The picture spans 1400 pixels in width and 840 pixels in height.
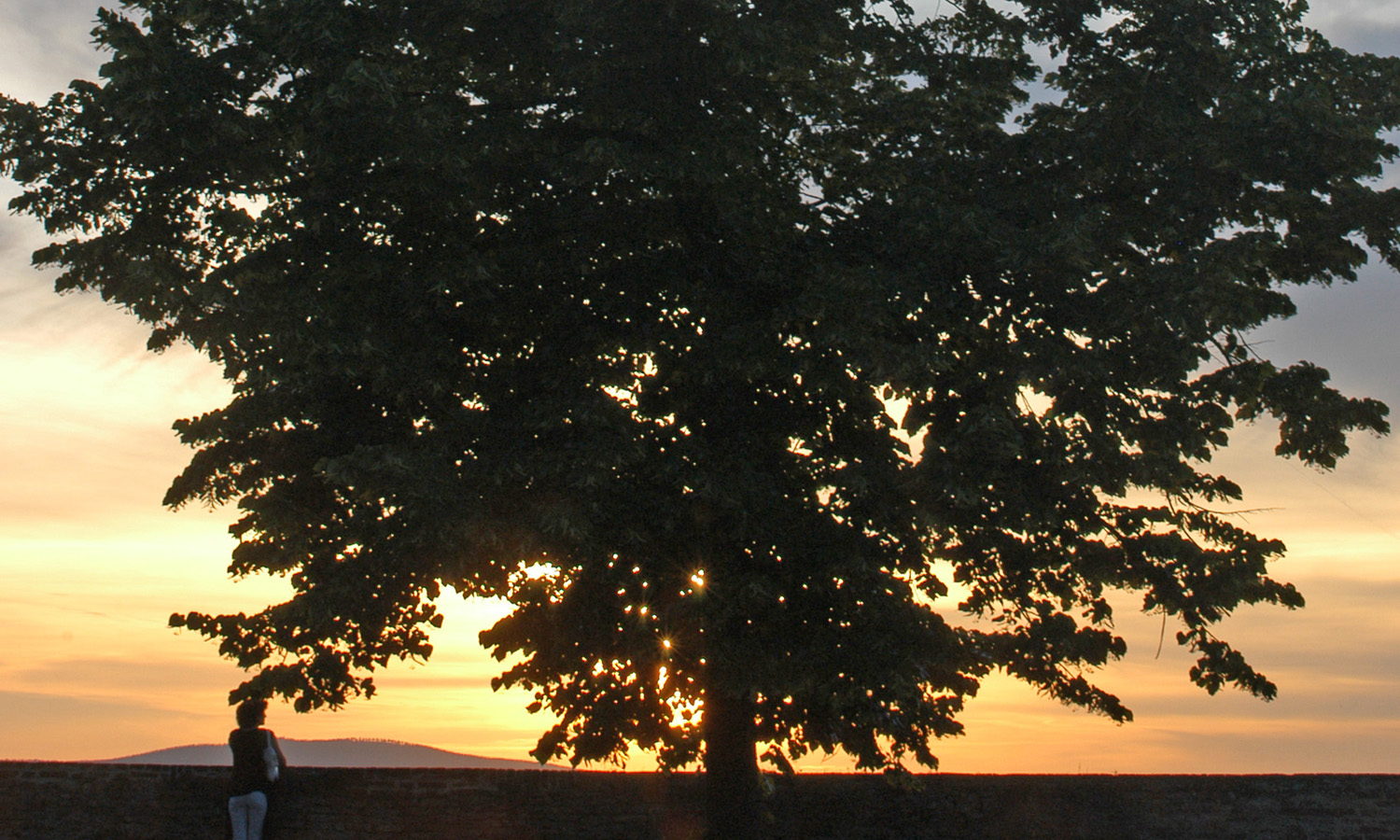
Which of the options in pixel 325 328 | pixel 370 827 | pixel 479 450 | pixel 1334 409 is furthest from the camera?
pixel 370 827

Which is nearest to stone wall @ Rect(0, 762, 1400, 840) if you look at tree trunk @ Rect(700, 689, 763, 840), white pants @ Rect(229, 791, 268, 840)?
tree trunk @ Rect(700, 689, 763, 840)

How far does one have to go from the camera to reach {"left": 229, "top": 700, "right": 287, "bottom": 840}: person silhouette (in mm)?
11367

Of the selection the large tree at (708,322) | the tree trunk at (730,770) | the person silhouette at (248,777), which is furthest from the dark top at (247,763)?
the tree trunk at (730,770)

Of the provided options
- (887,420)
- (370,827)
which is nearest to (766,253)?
(887,420)

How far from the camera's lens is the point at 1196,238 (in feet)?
41.9

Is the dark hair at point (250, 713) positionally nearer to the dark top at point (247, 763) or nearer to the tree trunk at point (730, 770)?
the dark top at point (247, 763)

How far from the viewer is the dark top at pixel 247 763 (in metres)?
11.4

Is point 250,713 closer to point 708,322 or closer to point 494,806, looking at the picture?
point 494,806

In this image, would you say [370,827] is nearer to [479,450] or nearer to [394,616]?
[394,616]

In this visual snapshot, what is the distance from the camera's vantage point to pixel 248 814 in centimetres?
1141

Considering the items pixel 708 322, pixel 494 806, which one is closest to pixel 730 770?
pixel 494 806

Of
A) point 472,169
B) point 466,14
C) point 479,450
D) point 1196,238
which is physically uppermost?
point 466,14

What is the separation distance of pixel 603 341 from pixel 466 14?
4145 mm

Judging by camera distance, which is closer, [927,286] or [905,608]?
[927,286]
